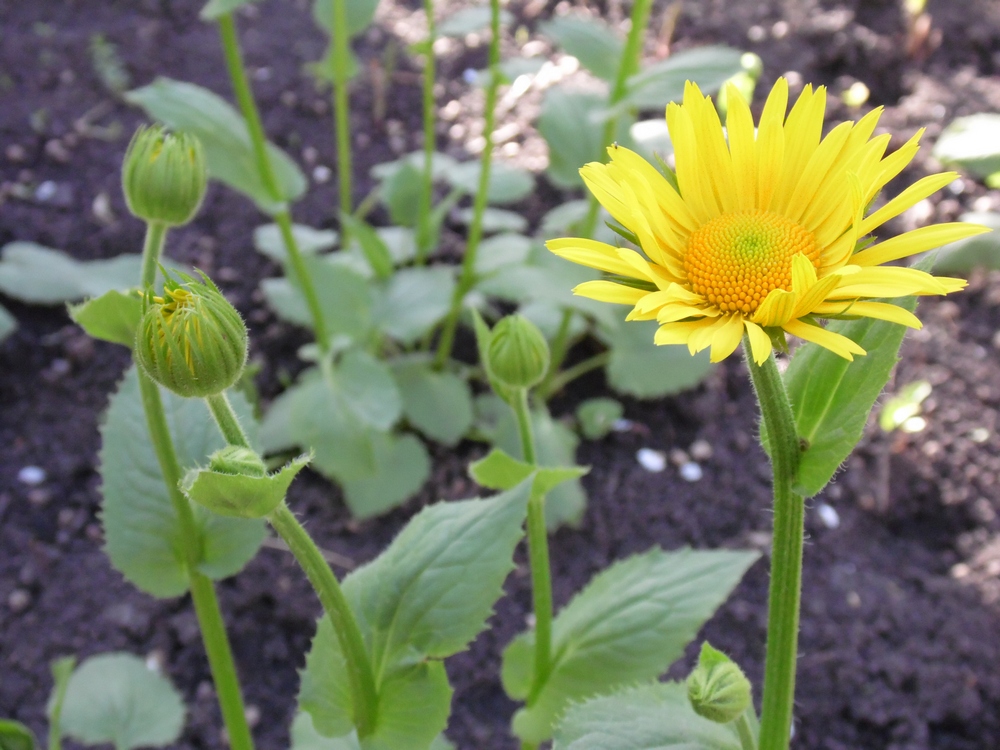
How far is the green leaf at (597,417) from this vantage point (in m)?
1.78

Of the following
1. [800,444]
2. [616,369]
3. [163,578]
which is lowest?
[616,369]

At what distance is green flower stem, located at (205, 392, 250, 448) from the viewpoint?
0.65m

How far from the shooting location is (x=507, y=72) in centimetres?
137

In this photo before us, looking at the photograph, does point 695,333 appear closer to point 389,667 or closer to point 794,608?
point 794,608

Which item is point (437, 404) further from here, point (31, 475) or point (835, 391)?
point (835, 391)

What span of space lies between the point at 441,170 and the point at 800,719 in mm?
1248

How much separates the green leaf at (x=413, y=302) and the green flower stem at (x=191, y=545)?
741 millimetres

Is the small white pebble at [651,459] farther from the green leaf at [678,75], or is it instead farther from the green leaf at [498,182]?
the green leaf at [678,75]

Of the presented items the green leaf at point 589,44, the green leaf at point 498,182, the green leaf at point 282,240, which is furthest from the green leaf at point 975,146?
the green leaf at point 282,240

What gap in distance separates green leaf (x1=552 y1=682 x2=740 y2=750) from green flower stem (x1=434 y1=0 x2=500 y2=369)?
0.99 m

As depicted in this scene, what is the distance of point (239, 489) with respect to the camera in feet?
1.90

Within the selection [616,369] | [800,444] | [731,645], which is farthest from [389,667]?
[616,369]

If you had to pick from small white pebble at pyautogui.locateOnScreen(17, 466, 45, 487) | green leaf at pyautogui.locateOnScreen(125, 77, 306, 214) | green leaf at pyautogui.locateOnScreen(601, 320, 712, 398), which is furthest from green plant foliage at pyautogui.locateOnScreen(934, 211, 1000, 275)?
small white pebble at pyautogui.locateOnScreen(17, 466, 45, 487)

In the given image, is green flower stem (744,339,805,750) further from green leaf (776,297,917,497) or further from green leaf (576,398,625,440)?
green leaf (576,398,625,440)
